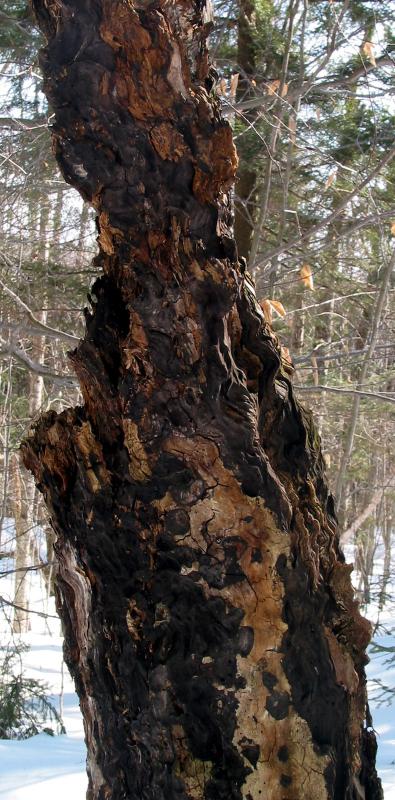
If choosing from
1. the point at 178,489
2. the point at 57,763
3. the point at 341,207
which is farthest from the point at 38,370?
the point at 178,489

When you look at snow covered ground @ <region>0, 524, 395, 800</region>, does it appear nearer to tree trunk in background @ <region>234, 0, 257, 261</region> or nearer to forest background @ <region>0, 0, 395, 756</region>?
forest background @ <region>0, 0, 395, 756</region>

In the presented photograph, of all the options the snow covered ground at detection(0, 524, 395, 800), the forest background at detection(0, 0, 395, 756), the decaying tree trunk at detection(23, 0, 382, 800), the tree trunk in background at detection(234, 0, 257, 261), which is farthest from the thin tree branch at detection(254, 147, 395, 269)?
the snow covered ground at detection(0, 524, 395, 800)

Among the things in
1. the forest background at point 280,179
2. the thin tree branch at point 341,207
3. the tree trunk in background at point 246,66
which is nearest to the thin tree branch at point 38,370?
the forest background at point 280,179

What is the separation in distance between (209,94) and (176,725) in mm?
1166

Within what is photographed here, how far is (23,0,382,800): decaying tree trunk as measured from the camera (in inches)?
49.3

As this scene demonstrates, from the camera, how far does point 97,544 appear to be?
131 centimetres

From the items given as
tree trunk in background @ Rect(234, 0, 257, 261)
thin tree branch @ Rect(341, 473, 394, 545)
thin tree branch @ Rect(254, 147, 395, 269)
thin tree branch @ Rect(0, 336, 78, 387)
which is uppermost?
tree trunk in background @ Rect(234, 0, 257, 261)

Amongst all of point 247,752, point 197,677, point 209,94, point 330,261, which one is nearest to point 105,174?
point 209,94

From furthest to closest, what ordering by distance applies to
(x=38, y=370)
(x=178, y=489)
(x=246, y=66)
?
(x=246, y=66)
(x=38, y=370)
(x=178, y=489)

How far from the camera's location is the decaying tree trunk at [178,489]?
125cm

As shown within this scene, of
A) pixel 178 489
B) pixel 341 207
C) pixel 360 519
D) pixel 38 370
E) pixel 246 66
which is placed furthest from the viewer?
pixel 360 519

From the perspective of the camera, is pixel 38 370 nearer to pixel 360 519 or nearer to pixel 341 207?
pixel 341 207

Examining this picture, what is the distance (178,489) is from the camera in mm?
1277

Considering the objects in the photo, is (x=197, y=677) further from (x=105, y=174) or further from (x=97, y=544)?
(x=105, y=174)
